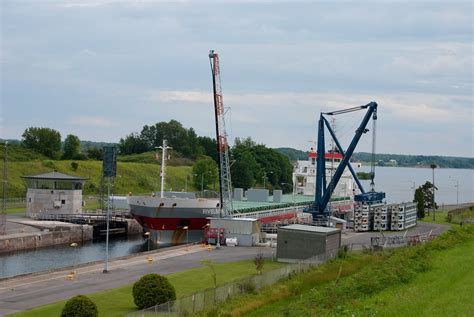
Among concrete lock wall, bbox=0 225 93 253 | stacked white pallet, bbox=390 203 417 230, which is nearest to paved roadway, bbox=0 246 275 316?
concrete lock wall, bbox=0 225 93 253

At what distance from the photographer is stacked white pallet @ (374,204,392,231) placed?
74688 mm

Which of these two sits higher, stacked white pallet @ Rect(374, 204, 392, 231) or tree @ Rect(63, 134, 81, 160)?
tree @ Rect(63, 134, 81, 160)

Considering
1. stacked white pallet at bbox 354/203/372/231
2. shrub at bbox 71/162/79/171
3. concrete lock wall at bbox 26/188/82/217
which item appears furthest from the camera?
shrub at bbox 71/162/79/171

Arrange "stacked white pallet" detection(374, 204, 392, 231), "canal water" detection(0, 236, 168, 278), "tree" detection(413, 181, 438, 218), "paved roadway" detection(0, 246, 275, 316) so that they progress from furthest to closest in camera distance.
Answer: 1. "tree" detection(413, 181, 438, 218)
2. "stacked white pallet" detection(374, 204, 392, 231)
3. "canal water" detection(0, 236, 168, 278)
4. "paved roadway" detection(0, 246, 275, 316)

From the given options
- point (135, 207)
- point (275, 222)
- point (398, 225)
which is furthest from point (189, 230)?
point (398, 225)

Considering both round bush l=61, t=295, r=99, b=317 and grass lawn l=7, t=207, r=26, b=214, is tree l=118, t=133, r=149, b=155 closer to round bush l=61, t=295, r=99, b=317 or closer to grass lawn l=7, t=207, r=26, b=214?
grass lawn l=7, t=207, r=26, b=214

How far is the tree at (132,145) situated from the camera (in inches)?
7328

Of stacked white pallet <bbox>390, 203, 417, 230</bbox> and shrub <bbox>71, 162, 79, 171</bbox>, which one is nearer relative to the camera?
stacked white pallet <bbox>390, 203, 417, 230</bbox>

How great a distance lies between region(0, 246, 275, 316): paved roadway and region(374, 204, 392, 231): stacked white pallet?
2028cm

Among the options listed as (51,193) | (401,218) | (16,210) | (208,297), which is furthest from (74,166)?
(208,297)

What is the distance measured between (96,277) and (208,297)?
13.1 m

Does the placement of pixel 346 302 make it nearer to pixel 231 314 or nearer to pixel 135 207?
pixel 231 314

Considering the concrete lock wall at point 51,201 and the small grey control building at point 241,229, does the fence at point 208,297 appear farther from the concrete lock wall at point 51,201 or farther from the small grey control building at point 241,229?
the concrete lock wall at point 51,201

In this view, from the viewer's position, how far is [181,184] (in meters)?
146
